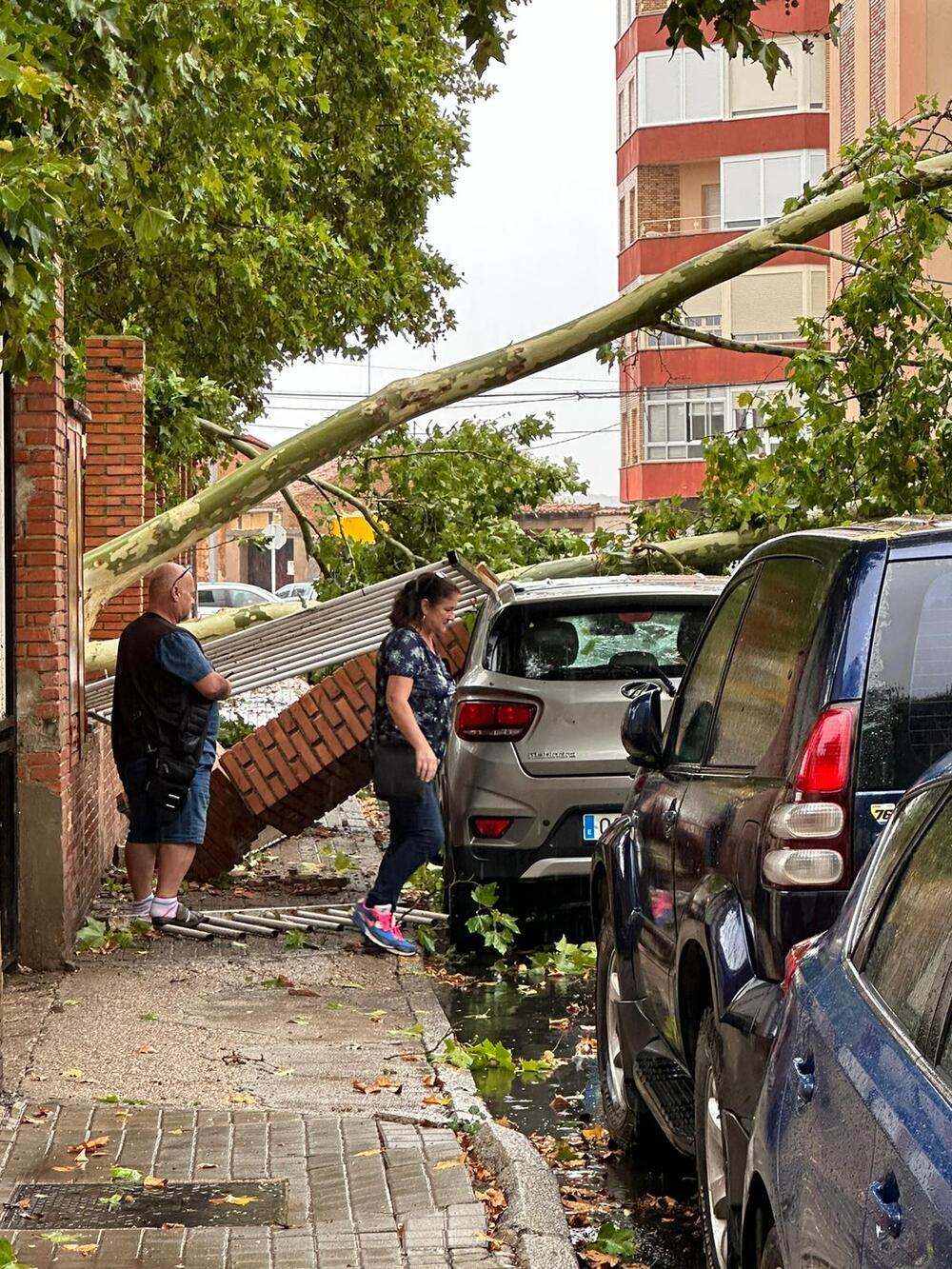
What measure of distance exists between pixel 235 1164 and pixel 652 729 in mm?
1819

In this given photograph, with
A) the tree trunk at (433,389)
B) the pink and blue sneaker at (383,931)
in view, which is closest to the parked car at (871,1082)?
the pink and blue sneaker at (383,931)

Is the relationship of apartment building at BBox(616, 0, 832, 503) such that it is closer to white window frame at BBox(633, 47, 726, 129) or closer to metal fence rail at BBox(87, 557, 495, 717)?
white window frame at BBox(633, 47, 726, 129)

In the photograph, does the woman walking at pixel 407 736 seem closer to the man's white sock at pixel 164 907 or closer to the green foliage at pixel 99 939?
the man's white sock at pixel 164 907

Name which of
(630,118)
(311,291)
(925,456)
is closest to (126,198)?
(925,456)

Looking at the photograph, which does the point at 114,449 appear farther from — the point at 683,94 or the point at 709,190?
the point at 709,190

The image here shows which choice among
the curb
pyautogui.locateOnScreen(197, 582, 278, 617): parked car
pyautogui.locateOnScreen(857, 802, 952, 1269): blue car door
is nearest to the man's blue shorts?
the curb

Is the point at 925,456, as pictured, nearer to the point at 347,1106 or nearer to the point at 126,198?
the point at 126,198

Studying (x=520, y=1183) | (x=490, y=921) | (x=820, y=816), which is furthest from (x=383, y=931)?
(x=820, y=816)

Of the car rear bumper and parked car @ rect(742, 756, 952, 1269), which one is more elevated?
parked car @ rect(742, 756, 952, 1269)

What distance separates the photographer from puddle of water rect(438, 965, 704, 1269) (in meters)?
5.84

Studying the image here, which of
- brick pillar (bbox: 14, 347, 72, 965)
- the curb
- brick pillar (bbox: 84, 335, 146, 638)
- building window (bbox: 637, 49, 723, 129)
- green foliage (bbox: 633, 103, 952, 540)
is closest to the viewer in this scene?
the curb

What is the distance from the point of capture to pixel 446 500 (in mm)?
17406

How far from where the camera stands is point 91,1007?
28.7 feet

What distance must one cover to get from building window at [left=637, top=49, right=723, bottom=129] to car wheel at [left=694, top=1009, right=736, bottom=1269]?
53811 mm
